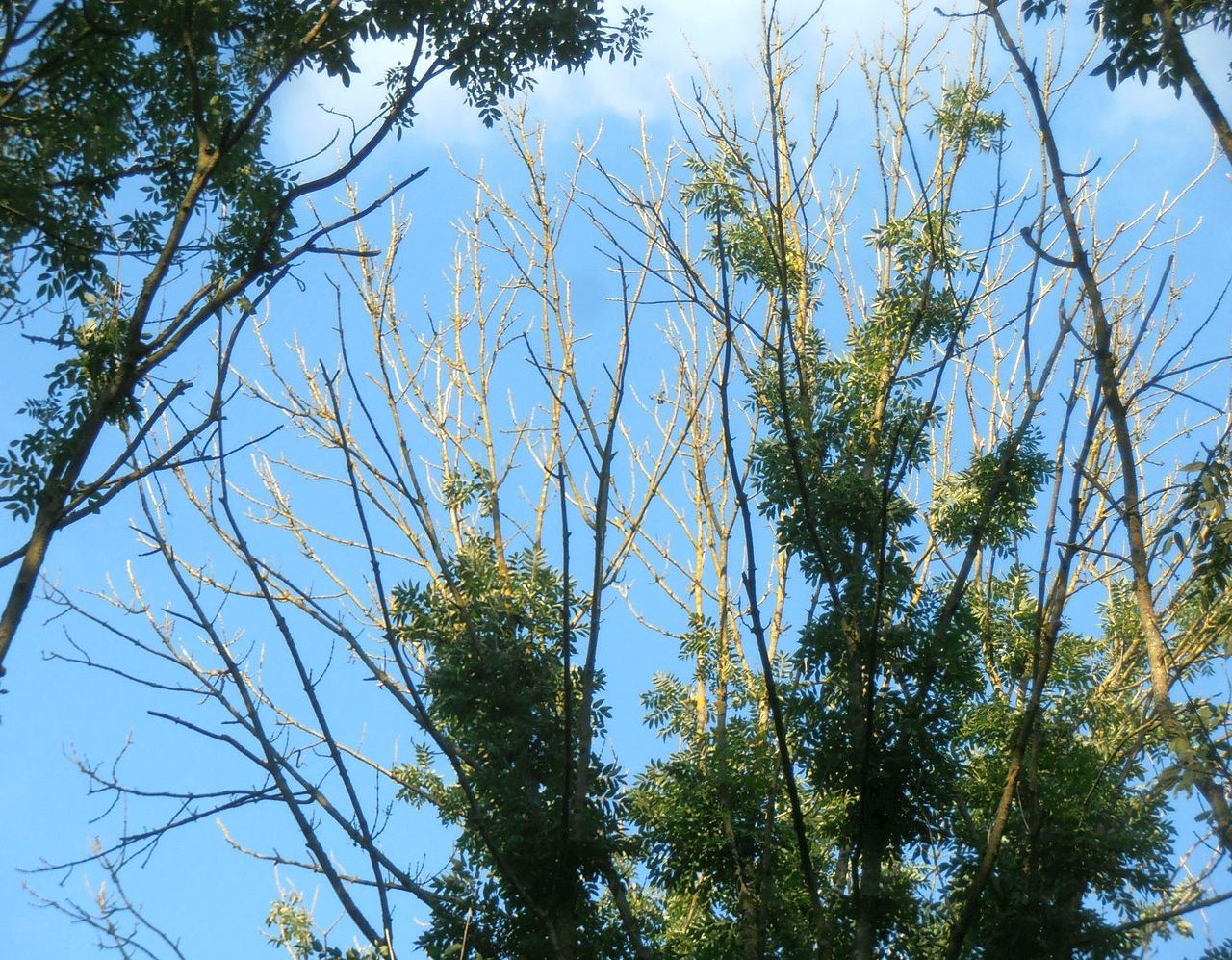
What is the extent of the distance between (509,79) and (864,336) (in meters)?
2.60

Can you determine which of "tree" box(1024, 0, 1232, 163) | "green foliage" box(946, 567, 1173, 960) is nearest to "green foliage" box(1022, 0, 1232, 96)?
"tree" box(1024, 0, 1232, 163)

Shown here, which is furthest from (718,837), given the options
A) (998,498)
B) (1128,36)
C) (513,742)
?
(1128,36)

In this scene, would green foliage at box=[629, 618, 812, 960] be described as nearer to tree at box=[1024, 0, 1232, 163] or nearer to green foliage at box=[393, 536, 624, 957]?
green foliage at box=[393, 536, 624, 957]

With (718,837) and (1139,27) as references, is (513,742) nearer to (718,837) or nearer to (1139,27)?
(718,837)

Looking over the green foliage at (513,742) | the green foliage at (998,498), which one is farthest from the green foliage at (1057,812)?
the green foliage at (513,742)

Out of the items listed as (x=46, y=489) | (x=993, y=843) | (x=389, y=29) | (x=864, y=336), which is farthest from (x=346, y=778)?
(x=864, y=336)

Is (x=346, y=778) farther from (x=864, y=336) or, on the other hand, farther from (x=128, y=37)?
(x=864, y=336)

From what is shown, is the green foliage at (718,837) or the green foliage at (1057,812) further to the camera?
the green foliage at (718,837)

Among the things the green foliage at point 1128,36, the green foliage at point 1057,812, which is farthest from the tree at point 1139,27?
the green foliage at point 1057,812

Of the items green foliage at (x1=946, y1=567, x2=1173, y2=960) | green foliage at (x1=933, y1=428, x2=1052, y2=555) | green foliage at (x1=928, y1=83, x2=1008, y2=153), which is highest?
green foliage at (x1=928, y1=83, x2=1008, y2=153)

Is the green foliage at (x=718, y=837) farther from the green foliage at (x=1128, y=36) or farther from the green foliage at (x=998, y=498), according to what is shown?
the green foliage at (x=1128, y=36)

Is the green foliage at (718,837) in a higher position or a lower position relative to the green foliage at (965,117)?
lower

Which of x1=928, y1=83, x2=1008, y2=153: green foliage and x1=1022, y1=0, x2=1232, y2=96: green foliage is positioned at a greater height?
x1=928, y1=83, x2=1008, y2=153: green foliage

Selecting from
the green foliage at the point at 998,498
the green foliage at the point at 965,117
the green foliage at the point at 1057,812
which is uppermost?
the green foliage at the point at 965,117
